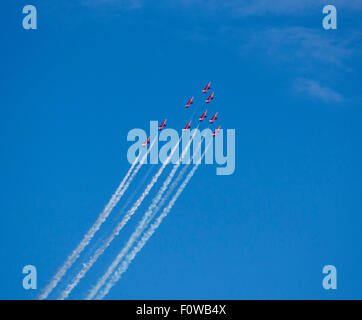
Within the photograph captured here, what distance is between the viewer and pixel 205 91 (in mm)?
112000

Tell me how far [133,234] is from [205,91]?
18.6 metres
